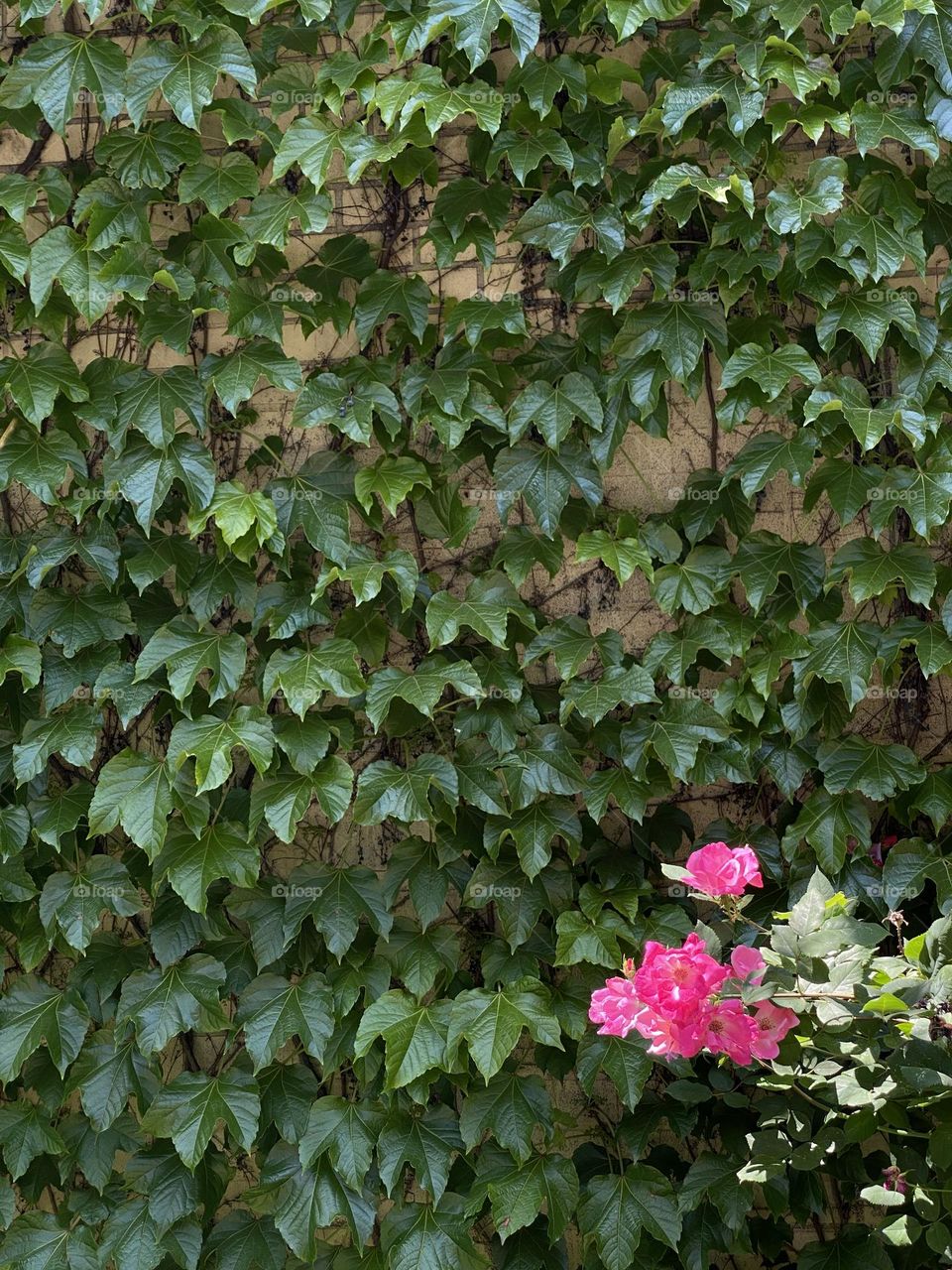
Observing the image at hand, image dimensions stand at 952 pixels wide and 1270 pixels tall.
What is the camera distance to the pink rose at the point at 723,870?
1474mm

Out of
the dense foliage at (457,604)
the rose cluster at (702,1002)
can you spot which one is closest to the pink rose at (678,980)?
the rose cluster at (702,1002)

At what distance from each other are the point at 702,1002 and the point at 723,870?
156mm

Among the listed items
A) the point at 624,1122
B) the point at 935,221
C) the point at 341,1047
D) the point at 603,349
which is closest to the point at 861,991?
the point at 624,1122

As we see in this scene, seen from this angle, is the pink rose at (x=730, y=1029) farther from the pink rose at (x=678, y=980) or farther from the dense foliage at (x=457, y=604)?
the dense foliage at (x=457, y=604)

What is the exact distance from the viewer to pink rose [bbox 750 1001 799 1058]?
4.73 ft

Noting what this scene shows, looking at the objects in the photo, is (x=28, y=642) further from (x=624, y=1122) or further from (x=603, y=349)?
(x=624, y=1122)

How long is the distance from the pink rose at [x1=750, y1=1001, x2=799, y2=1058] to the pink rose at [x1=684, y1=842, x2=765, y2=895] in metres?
0.14

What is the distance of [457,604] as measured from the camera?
2016 millimetres

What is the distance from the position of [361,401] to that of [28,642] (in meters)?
0.70

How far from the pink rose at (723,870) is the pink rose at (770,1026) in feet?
0.46

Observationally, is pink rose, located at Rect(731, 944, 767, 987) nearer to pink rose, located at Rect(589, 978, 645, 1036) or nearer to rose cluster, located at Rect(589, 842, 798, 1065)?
rose cluster, located at Rect(589, 842, 798, 1065)

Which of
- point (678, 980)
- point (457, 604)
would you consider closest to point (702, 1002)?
point (678, 980)

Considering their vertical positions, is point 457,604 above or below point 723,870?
below

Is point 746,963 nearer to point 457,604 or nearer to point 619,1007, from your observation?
point 619,1007
